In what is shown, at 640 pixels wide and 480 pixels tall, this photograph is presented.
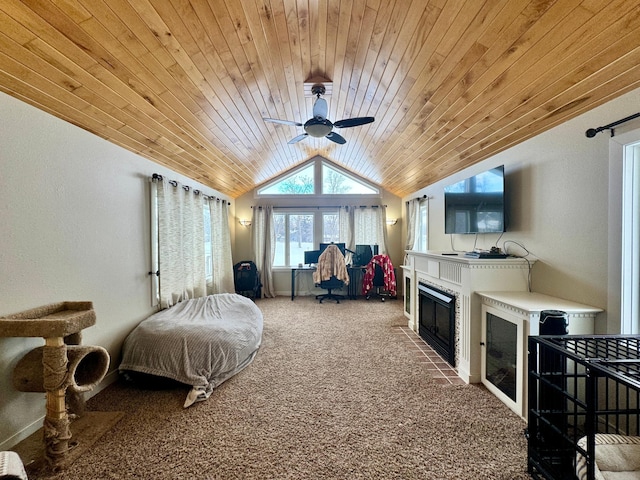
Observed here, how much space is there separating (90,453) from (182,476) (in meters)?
0.66

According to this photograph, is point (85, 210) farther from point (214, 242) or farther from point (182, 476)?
point (214, 242)

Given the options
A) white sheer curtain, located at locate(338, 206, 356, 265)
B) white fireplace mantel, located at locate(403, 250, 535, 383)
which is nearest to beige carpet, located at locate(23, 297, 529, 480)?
white fireplace mantel, located at locate(403, 250, 535, 383)

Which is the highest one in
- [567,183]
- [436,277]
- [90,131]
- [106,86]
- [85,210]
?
[106,86]

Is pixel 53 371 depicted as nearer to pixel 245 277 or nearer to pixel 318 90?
pixel 318 90

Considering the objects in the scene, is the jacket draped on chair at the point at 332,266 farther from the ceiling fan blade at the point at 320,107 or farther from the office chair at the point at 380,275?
the ceiling fan blade at the point at 320,107

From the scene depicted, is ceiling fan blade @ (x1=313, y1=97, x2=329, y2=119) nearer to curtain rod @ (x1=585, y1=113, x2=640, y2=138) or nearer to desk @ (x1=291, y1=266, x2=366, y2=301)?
curtain rod @ (x1=585, y1=113, x2=640, y2=138)

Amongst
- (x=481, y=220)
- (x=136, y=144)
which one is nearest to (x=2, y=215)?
(x=136, y=144)

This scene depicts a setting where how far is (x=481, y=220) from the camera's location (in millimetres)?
3039

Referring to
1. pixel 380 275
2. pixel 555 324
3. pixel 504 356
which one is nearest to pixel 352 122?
pixel 555 324

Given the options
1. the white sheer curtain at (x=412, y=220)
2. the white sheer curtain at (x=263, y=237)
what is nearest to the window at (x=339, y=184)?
the white sheer curtain at (x=412, y=220)

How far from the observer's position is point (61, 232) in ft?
6.89

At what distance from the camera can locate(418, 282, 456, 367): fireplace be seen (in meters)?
2.86

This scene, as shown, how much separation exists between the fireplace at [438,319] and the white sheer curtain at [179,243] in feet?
10.4

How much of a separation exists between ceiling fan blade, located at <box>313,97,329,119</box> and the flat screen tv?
5.92 feet
